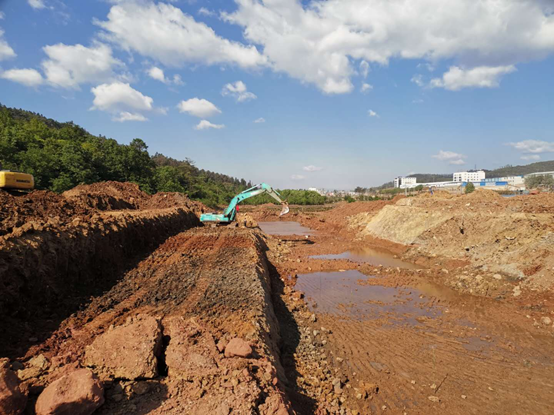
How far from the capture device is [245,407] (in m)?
3.97

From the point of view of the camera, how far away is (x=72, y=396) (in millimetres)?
3598

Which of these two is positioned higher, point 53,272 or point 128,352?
point 53,272

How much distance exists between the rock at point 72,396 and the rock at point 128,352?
73cm

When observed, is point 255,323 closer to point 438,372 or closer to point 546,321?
point 438,372

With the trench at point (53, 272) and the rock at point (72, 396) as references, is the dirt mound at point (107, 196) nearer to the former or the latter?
the trench at point (53, 272)

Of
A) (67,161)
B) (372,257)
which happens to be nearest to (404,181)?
(372,257)

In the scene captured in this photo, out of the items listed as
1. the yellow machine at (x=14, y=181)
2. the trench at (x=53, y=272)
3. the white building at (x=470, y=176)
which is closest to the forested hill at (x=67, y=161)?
the yellow machine at (x=14, y=181)

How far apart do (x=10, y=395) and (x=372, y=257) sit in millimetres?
20348

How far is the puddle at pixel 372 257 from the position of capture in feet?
61.1

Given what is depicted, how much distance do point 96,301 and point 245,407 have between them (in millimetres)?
6118

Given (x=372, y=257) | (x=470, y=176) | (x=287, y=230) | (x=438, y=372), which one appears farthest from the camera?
(x=470, y=176)

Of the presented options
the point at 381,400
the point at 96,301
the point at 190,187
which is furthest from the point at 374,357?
the point at 190,187

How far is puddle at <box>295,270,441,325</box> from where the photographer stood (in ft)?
35.2

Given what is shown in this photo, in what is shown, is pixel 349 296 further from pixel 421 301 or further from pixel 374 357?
pixel 374 357
